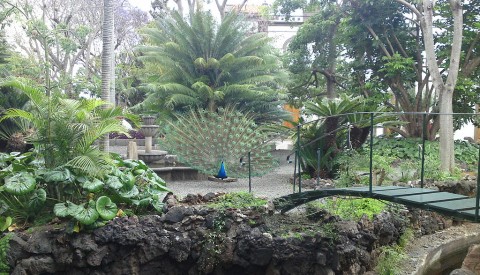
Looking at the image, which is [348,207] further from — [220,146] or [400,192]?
[220,146]

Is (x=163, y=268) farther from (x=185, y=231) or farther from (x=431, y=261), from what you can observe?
(x=431, y=261)

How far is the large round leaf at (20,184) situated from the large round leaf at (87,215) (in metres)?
0.69

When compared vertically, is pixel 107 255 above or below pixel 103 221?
below

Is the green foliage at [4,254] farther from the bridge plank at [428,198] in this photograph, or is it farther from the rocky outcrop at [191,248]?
the bridge plank at [428,198]

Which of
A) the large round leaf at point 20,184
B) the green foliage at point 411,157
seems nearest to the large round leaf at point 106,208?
the large round leaf at point 20,184

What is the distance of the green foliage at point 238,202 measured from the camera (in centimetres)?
648

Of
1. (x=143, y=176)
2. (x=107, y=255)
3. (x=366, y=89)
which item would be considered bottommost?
(x=107, y=255)

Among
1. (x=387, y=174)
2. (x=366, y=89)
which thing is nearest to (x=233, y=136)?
(x=387, y=174)

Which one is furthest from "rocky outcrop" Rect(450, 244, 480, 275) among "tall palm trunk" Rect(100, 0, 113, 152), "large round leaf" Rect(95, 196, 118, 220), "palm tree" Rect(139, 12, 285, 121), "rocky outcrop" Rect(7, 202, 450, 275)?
"palm tree" Rect(139, 12, 285, 121)

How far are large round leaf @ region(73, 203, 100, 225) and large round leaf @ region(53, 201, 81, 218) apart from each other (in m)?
0.06

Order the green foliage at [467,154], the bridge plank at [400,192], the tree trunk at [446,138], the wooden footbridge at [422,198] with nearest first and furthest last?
1. the wooden footbridge at [422,198]
2. the bridge plank at [400,192]
3. the tree trunk at [446,138]
4. the green foliage at [467,154]

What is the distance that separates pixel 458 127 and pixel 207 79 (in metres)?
8.33

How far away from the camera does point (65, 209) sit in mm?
5711

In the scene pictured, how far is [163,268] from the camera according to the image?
6059 mm
